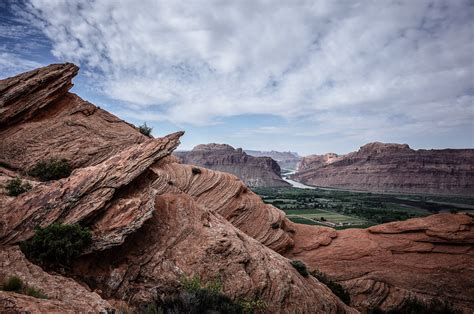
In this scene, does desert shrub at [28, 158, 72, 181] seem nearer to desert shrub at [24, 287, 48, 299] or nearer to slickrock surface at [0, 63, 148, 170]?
slickrock surface at [0, 63, 148, 170]

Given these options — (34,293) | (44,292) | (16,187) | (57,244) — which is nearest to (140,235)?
(57,244)

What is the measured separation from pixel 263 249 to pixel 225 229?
12.5 feet

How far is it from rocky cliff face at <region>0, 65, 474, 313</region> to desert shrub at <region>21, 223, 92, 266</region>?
1.65ft

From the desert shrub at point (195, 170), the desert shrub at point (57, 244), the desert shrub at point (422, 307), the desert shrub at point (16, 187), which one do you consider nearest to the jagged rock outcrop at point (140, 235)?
the desert shrub at point (57, 244)

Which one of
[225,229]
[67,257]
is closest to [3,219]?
[67,257]

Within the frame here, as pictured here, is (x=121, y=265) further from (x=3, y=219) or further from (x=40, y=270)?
(x=3, y=219)

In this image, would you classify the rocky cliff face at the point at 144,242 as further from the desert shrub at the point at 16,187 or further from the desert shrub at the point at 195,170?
the desert shrub at the point at 16,187

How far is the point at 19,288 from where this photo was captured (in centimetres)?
1199

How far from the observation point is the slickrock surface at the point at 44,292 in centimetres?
988

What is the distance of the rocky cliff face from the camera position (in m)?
15.7

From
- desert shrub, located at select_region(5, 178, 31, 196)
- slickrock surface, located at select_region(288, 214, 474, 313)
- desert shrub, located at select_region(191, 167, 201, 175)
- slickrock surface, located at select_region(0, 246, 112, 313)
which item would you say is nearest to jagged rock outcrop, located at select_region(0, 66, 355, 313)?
slickrock surface, located at select_region(0, 246, 112, 313)

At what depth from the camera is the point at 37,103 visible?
29062 mm

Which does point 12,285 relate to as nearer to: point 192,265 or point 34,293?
point 34,293

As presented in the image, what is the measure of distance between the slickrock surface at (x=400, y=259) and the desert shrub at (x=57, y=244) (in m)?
30.9
